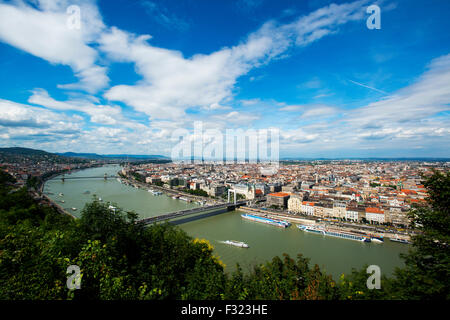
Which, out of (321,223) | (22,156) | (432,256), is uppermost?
(22,156)

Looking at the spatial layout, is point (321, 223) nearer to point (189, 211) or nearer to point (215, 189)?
point (189, 211)

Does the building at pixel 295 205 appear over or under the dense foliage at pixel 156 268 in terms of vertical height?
under

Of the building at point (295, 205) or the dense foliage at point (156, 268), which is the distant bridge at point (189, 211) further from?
the dense foliage at point (156, 268)

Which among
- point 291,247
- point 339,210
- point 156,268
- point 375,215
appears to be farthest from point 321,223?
point 156,268

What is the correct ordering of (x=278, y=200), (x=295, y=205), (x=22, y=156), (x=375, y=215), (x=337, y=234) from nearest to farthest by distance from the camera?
(x=337, y=234) → (x=375, y=215) → (x=295, y=205) → (x=278, y=200) → (x=22, y=156)

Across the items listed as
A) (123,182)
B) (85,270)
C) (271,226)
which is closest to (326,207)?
Result: (271,226)

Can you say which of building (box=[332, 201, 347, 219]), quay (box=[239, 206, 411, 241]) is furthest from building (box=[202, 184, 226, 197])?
building (box=[332, 201, 347, 219])

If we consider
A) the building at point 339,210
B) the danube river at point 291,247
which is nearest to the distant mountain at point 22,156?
the danube river at point 291,247

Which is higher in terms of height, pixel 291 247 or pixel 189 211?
pixel 189 211
